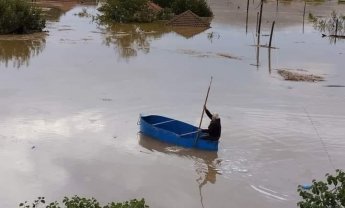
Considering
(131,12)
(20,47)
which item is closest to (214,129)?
(20,47)

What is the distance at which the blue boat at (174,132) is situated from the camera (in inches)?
393

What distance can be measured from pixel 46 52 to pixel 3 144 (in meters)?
10.6

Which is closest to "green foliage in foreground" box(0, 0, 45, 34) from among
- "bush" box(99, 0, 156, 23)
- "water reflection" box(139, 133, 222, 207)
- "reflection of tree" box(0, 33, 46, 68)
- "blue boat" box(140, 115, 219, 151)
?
"reflection of tree" box(0, 33, 46, 68)

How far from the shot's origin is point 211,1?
49.4m

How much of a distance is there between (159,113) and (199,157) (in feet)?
9.16

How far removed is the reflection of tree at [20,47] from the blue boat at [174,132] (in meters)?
8.08

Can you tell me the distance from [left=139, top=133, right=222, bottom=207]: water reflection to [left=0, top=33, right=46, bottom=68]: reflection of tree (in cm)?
852

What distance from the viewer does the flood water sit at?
8375mm

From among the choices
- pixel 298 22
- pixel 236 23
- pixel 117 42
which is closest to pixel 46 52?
pixel 117 42

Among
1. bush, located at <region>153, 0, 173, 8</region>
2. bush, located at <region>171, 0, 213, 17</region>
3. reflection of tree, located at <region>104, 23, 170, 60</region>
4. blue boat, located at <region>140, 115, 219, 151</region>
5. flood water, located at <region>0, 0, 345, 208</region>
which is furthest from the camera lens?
bush, located at <region>153, 0, 173, 8</region>

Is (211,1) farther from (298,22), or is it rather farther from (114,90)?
(114,90)

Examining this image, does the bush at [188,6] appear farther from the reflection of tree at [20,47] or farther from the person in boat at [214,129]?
the person in boat at [214,129]

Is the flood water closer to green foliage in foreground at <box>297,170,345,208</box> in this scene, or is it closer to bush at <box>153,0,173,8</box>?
green foliage in foreground at <box>297,170,345,208</box>

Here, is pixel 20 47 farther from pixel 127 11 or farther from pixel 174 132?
pixel 174 132
